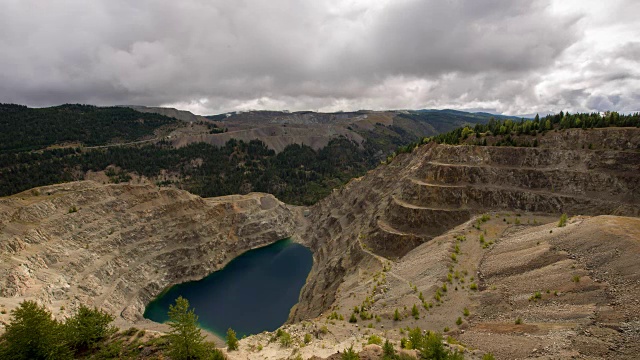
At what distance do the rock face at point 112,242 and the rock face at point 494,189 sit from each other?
3290 centimetres

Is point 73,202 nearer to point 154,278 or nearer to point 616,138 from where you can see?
point 154,278

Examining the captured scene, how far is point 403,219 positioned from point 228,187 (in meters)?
107

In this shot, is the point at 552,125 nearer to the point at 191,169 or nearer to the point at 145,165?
the point at 191,169

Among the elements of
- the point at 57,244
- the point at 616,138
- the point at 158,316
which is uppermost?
the point at 616,138

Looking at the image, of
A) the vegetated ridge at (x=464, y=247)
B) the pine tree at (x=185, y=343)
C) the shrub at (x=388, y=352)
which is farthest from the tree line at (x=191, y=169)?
the shrub at (x=388, y=352)

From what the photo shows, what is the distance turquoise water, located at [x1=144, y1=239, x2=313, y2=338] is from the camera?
57.9 meters

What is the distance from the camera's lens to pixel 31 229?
5422 cm

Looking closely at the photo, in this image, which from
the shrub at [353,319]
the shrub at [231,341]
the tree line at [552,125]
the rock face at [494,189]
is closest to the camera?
the shrub at [231,341]

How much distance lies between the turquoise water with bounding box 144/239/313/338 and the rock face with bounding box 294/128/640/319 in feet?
23.5

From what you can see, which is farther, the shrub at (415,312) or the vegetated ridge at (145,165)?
the vegetated ridge at (145,165)

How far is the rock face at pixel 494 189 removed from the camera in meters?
48.7

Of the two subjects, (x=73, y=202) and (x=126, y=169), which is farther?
(x=126, y=169)

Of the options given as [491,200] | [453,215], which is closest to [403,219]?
[453,215]

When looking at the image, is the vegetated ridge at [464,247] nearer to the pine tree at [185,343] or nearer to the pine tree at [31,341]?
the pine tree at [185,343]
